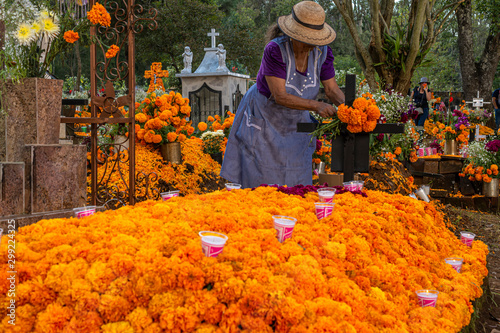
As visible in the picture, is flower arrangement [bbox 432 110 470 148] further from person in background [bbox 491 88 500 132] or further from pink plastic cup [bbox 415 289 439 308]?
pink plastic cup [bbox 415 289 439 308]

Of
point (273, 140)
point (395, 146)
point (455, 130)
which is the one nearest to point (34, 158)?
point (273, 140)

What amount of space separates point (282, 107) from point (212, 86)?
8.98 metres

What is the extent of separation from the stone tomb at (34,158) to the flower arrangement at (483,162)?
234 inches

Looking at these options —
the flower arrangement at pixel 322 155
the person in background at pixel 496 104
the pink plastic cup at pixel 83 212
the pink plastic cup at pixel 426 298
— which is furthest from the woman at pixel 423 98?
the pink plastic cup at pixel 83 212

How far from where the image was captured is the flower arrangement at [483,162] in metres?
6.72

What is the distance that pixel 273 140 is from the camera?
3457mm

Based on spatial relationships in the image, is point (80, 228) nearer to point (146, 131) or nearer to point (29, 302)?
point (29, 302)

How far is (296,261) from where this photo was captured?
1674mm

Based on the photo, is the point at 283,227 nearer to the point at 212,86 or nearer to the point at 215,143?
the point at 215,143

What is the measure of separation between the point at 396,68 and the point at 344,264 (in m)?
6.73

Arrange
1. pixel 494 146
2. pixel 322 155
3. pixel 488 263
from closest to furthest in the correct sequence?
pixel 488 263 → pixel 322 155 → pixel 494 146

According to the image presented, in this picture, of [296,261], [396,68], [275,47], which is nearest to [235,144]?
[275,47]

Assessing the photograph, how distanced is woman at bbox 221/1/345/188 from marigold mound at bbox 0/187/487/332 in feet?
3.75

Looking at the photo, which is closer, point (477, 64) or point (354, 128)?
point (354, 128)
